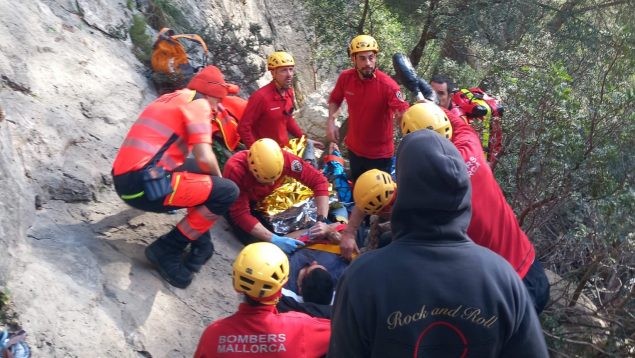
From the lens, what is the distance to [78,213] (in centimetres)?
487

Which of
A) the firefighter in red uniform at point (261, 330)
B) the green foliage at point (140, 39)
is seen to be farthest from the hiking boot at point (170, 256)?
the green foliage at point (140, 39)

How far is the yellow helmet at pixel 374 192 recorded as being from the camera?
4.52 meters

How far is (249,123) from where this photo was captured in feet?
21.2

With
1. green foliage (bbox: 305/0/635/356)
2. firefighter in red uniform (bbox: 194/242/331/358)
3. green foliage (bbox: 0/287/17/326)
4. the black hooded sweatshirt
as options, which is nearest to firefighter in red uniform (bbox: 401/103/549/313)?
firefighter in red uniform (bbox: 194/242/331/358)

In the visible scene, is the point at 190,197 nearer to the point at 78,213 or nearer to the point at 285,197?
the point at 78,213

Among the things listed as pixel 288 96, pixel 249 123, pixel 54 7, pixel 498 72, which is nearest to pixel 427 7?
pixel 498 72

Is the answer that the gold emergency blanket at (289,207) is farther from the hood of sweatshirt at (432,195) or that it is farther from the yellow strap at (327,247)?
the hood of sweatshirt at (432,195)

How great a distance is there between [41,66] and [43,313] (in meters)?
2.84

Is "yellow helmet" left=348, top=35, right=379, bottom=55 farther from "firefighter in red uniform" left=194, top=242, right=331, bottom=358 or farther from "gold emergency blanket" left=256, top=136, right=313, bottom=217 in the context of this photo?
"firefighter in red uniform" left=194, top=242, right=331, bottom=358

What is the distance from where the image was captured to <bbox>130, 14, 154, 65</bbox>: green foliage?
24.1ft

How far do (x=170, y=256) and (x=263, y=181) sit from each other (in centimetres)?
102

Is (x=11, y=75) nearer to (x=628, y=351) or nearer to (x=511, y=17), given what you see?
(x=628, y=351)

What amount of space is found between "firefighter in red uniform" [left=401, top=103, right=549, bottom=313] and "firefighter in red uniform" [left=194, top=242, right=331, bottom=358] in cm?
105

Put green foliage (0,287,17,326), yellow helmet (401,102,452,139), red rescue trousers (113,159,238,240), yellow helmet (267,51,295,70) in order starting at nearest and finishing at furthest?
green foliage (0,287,17,326)
yellow helmet (401,102,452,139)
red rescue trousers (113,159,238,240)
yellow helmet (267,51,295,70)
